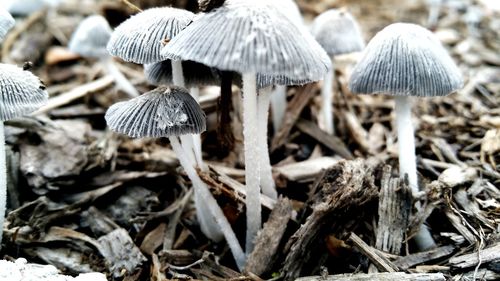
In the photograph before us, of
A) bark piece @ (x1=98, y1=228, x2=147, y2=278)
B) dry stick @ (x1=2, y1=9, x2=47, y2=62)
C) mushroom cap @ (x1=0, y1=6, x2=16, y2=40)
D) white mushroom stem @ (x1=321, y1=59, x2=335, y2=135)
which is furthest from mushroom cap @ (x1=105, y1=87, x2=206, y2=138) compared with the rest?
dry stick @ (x1=2, y1=9, x2=47, y2=62)

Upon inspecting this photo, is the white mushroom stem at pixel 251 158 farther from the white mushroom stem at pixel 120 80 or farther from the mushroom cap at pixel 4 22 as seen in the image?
the white mushroom stem at pixel 120 80

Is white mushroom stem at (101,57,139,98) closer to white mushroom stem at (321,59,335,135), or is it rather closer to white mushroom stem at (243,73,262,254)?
white mushroom stem at (321,59,335,135)

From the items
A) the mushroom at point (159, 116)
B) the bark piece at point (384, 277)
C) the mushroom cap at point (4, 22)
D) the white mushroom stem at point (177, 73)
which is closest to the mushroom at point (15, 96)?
the mushroom cap at point (4, 22)

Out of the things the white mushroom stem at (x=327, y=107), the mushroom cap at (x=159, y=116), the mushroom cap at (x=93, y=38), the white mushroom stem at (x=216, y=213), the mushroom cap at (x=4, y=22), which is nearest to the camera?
the mushroom cap at (x=159, y=116)

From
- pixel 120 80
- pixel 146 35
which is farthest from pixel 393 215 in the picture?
pixel 120 80

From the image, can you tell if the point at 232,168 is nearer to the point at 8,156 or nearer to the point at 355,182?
the point at 355,182

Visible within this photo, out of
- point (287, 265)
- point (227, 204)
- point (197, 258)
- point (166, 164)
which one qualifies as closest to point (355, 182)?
point (287, 265)
